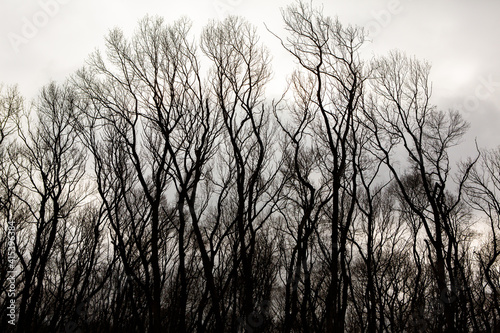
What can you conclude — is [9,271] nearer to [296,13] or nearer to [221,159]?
[221,159]

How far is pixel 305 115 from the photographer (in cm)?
967

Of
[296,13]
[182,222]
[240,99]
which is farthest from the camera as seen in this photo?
[240,99]

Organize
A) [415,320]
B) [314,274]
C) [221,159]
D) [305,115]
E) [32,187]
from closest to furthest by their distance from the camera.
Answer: [305,115], [32,187], [221,159], [415,320], [314,274]

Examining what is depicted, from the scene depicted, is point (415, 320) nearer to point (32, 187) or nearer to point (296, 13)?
point (296, 13)

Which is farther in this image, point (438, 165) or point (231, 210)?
point (231, 210)

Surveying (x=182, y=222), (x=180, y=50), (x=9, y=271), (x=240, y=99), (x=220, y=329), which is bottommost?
(x=220, y=329)

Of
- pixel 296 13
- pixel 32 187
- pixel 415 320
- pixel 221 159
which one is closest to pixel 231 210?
pixel 221 159

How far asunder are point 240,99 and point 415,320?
14.7 metres

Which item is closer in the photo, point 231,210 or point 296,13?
point 296,13

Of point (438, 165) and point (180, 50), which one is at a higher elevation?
point (180, 50)

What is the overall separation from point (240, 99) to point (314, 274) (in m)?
15.3

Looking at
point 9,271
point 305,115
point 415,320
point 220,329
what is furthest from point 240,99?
point 415,320

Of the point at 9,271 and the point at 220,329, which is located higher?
the point at 9,271

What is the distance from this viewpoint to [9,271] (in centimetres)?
1182
